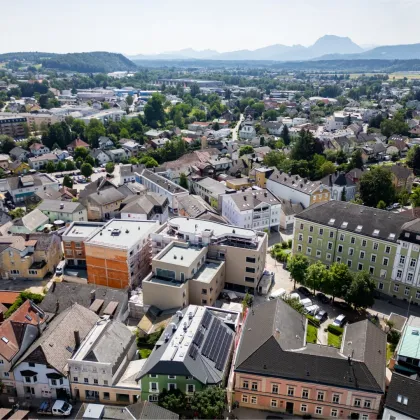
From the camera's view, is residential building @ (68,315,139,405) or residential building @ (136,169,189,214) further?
residential building @ (136,169,189,214)

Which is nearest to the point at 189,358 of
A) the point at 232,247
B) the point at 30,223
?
the point at 232,247

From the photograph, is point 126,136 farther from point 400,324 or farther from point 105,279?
point 400,324

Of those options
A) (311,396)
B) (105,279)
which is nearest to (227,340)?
(311,396)

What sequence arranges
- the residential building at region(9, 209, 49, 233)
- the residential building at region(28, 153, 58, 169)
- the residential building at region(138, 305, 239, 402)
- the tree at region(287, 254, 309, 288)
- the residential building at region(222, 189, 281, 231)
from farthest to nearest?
the residential building at region(28, 153, 58, 169), the residential building at region(222, 189, 281, 231), the residential building at region(9, 209, 49, 233), the tree at region(287, 254, 309, 288), the residential building at region(138, 305, 239, 402)

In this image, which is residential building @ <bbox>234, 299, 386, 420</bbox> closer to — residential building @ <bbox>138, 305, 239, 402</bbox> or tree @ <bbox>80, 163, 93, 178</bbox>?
residential building @ <bbox>138, 305, 239, 402</bbox>

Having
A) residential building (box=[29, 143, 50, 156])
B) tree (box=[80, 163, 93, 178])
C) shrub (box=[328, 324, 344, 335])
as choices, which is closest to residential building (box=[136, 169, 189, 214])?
tree (box=[80, 163, 93, 178])

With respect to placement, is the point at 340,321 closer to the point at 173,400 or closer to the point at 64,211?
the point at 173,400
